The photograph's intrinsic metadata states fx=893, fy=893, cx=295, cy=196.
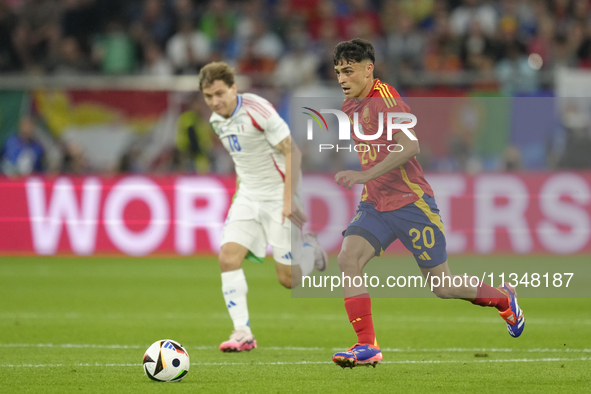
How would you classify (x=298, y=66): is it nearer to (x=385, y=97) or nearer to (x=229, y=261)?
(x=229, y=261)

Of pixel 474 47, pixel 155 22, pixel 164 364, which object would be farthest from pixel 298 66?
pixel 164 364

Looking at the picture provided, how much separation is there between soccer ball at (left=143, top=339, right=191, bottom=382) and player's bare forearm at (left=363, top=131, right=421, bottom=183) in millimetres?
1675

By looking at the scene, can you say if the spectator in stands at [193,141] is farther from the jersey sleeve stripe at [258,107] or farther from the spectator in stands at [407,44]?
the jersey sleeve stripe at [258,107]

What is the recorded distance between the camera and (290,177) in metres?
7.53

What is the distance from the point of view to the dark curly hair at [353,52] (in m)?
5.91

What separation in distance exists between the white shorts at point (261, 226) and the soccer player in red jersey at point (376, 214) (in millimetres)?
1692

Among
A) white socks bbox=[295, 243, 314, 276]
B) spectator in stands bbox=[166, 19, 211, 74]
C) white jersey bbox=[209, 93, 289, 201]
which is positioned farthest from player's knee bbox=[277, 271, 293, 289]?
spectator in stands bbox=[166, 19, 211, 74]

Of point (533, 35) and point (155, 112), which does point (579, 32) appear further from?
point (155, 112)

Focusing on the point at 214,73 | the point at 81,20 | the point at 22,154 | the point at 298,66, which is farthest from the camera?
the point at 81,20

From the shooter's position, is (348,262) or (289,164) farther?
(289,164)

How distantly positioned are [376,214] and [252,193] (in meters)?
1.92

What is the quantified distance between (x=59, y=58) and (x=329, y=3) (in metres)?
5.41

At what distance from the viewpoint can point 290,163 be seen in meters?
7.57

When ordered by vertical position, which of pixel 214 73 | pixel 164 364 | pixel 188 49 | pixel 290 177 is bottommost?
pixel 164 364
